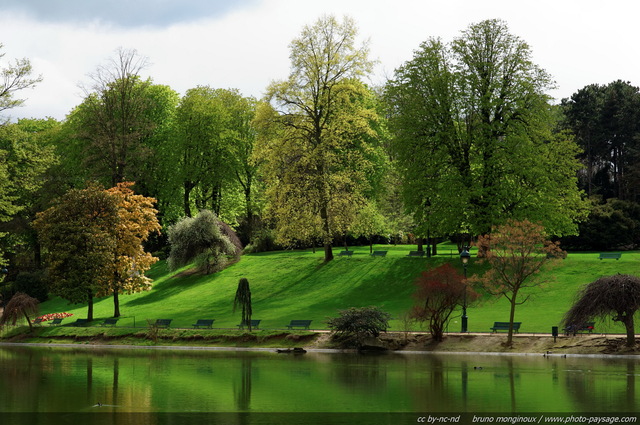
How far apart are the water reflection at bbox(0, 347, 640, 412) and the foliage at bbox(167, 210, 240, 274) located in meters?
29.2

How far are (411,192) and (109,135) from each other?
33.4m

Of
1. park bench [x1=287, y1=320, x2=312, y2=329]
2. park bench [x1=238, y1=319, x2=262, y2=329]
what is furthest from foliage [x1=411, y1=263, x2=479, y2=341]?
park bench [x1=238, y1=319, x2=262, y2=329]

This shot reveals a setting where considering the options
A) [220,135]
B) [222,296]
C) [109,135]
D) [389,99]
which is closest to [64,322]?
[222,296]

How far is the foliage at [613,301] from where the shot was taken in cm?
3944

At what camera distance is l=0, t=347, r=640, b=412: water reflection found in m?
25.4

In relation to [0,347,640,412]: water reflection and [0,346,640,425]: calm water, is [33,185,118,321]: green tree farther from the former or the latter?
[0,346,640,425]: calm water

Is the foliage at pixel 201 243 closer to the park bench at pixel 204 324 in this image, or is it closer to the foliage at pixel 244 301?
the park bench at pixel 204 324

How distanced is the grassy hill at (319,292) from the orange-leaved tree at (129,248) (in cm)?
260

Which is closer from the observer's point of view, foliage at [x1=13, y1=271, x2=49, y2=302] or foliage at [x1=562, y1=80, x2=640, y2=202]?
foliage at [x1=13, y1=271, x2=49, y2=302]

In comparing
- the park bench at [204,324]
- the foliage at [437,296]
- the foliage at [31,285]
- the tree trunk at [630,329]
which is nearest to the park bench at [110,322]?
the park bench at [204,324]

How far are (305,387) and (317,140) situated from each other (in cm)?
4141

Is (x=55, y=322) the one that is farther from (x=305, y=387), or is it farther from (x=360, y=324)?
(x=305, y=387)

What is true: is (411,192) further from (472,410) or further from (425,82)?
(472,410)

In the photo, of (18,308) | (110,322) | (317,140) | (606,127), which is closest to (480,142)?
(317,140)
